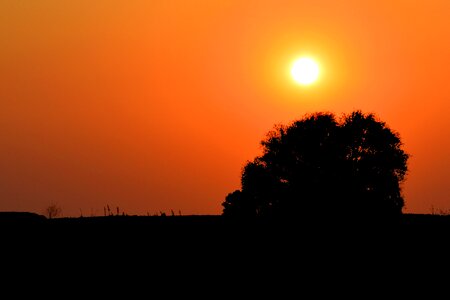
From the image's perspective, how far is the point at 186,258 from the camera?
36.6 m

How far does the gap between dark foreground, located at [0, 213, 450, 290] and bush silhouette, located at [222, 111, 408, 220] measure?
134ft

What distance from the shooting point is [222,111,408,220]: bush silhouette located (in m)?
86.8

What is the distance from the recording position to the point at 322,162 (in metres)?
87.8

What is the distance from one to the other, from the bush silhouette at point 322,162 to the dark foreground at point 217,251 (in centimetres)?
4093

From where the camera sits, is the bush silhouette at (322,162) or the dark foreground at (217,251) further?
the bush silhouette at (322,162)

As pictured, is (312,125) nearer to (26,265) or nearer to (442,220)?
(442,220)

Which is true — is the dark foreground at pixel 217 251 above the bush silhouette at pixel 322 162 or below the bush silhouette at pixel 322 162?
below

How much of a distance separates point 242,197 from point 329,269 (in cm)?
5647

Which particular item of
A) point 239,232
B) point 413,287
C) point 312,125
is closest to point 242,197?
point 312,125

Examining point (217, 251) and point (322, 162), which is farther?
point (322, 162)

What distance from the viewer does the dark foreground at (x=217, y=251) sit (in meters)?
34.6

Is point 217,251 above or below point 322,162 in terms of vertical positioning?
below

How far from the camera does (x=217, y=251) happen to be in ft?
124

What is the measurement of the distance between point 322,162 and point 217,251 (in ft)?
Answer: 168
